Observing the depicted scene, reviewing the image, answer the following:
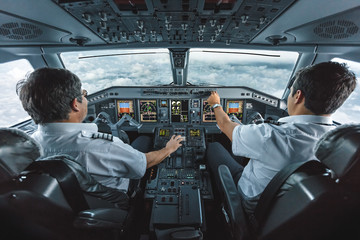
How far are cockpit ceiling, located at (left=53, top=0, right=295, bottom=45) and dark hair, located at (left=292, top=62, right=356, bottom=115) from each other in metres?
0.81

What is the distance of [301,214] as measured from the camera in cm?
76

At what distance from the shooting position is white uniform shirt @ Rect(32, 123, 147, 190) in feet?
3.37

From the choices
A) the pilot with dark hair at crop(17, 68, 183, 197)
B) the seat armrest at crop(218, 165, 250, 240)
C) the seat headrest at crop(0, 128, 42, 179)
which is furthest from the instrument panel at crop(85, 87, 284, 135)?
the seat headrest at crop(0, 128, 42, 179)

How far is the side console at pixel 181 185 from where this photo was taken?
158cm

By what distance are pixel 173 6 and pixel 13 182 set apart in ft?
5.55

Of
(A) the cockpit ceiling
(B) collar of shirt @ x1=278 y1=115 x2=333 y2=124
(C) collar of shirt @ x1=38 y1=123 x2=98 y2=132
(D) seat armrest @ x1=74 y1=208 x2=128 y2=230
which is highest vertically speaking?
(A) the cockpit ceiling

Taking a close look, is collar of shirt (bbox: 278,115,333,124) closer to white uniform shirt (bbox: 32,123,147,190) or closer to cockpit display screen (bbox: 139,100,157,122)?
white uniform shirt (bbox: 32,123,147,190)

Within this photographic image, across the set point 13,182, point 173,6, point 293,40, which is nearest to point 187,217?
point 13,182

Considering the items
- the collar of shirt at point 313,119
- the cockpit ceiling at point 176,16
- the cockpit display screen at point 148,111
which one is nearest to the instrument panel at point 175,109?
the cockpit display screen at point 148,111

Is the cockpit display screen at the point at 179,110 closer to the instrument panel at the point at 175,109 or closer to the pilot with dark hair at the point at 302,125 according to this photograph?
the instrument panel at the point at 175,109

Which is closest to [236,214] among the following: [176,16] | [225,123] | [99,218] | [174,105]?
[225,123]

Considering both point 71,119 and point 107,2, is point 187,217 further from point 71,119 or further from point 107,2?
point 107,2

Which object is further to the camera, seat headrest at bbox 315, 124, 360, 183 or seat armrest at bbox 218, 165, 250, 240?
seat armrest at bbox 218, 165, 250, 240

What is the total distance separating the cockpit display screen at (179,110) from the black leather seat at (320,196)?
7.07 feet
